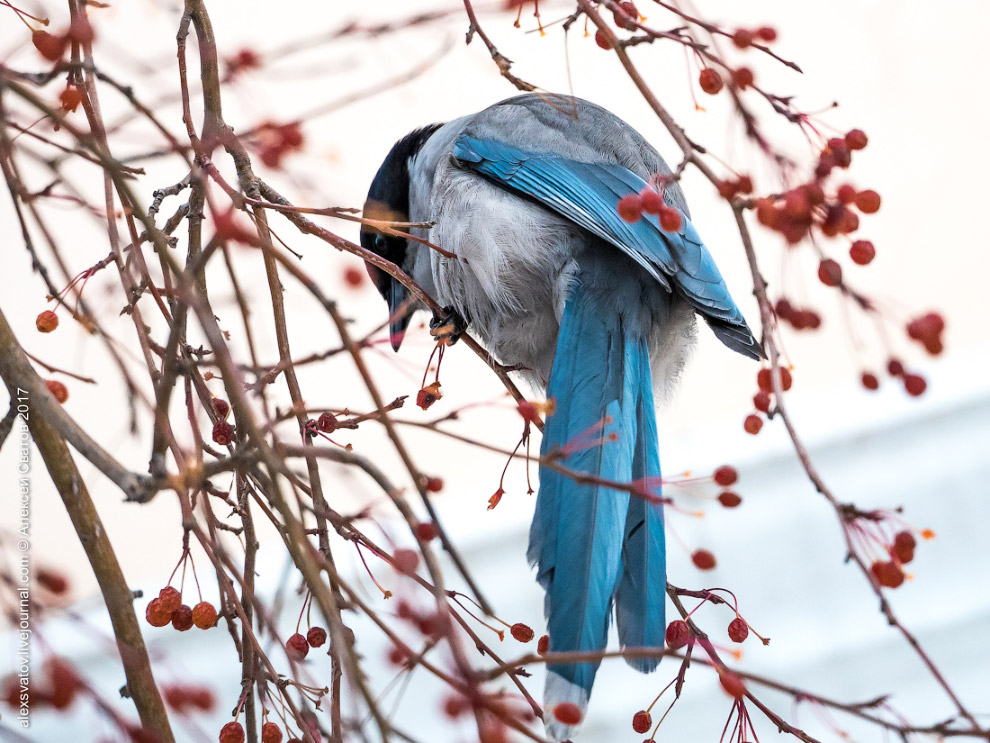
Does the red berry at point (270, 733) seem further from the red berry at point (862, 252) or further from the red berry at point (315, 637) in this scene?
the red berry at point (862, 252)

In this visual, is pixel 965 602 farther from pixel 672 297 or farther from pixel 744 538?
pixel 672 297

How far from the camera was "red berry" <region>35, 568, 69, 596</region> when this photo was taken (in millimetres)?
872

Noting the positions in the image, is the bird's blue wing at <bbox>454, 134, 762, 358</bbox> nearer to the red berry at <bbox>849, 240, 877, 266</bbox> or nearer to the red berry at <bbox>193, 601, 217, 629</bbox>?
the red berry at <bbox>849, 240, 877, 266</bbox>

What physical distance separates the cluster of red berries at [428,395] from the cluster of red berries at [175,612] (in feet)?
1.28

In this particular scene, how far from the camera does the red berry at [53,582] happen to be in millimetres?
872

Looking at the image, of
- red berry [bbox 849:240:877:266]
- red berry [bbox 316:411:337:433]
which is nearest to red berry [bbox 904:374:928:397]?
red berry [bbox 849:240:877:266]

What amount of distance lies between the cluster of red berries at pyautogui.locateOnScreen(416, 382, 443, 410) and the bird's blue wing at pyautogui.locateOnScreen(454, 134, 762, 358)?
382 millimetres

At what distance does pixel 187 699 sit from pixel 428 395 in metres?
0.58

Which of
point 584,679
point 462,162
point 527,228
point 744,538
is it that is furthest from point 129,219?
point 744,538

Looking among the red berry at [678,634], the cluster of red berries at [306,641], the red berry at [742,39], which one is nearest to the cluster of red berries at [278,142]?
the red berry at [742,39]

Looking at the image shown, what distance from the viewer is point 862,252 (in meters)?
0.90

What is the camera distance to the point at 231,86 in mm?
1117

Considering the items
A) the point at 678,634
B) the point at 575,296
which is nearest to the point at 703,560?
the point at 678,634

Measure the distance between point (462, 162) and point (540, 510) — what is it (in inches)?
34.0
